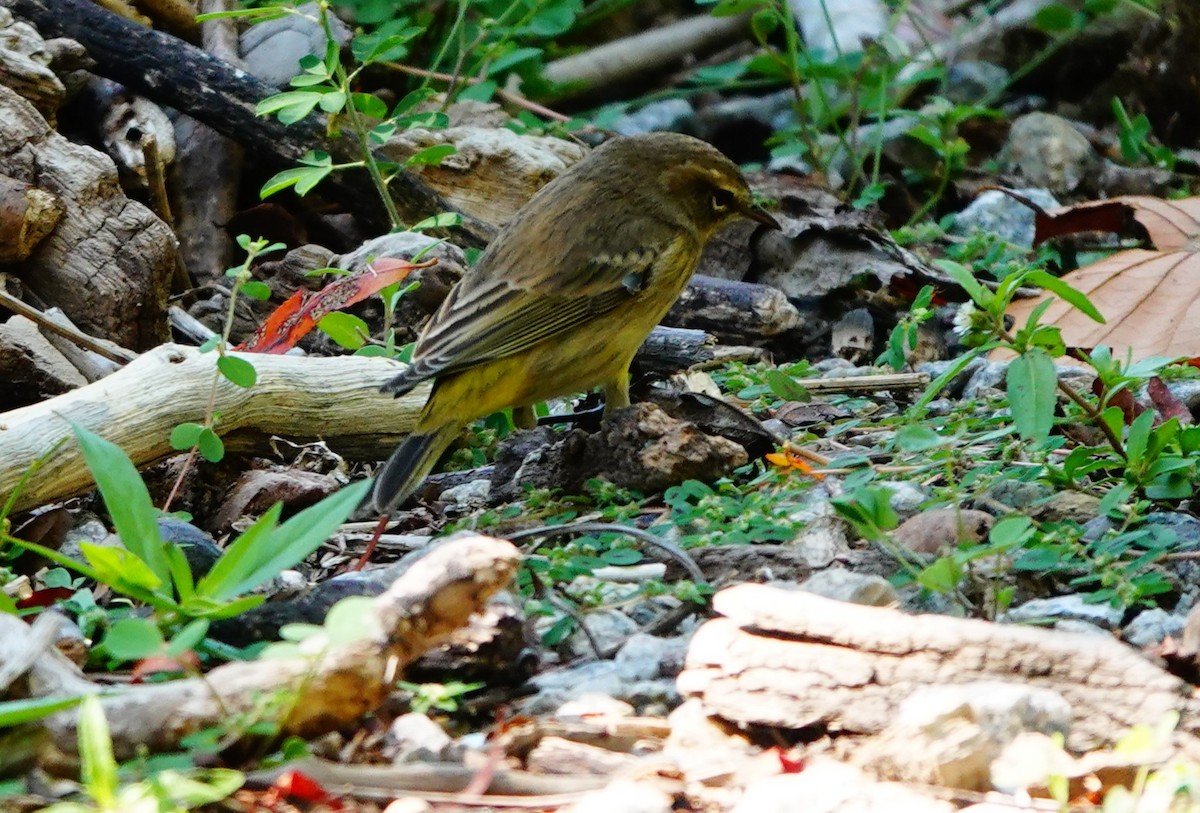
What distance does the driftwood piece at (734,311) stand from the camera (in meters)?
5.87

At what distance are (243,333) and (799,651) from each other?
11.9ft

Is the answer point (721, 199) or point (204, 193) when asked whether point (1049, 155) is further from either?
point (204, 193)

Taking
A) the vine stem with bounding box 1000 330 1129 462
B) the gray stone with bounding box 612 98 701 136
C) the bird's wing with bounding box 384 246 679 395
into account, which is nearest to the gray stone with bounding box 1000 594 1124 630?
the vine stem with bounding box 1000 330 1129 462

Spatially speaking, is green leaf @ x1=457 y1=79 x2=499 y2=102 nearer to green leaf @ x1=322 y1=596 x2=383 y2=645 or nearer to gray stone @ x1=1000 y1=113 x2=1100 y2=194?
gray stone @ x1=1000 y1=113 x2=1100 y2=194

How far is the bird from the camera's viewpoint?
4.84 metres

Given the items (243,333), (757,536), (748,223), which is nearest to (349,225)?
(243,333)

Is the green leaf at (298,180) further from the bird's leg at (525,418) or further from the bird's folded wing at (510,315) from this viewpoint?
the bird's leg at (525,418)

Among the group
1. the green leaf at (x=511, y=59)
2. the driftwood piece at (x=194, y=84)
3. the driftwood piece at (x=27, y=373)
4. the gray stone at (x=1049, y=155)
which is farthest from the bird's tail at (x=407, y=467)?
the gray stone at (x=1049, y=155)

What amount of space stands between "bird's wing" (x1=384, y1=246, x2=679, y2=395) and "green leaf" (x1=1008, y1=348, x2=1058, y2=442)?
70.0 inches

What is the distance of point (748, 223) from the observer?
21.8 feet

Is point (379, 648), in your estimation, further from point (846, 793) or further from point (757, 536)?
point (757, 536)

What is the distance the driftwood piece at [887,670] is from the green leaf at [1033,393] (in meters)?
0.80

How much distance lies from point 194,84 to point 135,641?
407cm

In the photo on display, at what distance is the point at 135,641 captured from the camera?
8.51 ft
